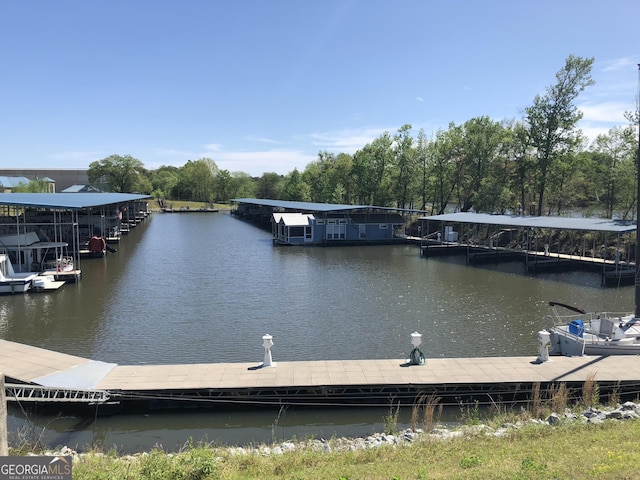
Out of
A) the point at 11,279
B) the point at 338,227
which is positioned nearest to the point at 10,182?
the point at 338,227

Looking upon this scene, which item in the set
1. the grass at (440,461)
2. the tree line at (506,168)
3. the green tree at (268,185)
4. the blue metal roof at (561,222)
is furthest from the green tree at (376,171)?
the grass at (440,461)

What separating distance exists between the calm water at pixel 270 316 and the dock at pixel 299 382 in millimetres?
528

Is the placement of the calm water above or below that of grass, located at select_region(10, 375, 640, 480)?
below

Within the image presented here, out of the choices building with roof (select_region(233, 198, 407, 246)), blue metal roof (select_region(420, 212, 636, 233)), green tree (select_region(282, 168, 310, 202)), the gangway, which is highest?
green tree (select_region(282, 168, 310, 202))

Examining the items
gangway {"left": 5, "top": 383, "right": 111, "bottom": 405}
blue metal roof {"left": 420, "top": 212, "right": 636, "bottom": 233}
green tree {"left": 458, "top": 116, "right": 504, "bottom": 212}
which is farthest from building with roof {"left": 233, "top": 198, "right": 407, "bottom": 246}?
gangway {"left": 5, "top": 383, "right": 111, "bottom": 405}

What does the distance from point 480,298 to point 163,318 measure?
1618 cm

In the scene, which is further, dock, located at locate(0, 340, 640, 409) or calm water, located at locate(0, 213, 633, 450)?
dock, located at locate(0, 340, 640, 409)

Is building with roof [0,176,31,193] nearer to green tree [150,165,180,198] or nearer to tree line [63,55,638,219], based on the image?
green tree [150,165,180,198]

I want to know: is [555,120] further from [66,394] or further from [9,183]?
[9,183]

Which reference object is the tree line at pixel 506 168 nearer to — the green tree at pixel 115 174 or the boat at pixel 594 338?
the boat at pixel 594 338

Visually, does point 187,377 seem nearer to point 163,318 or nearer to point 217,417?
point 217,417

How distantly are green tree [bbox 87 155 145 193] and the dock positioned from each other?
104831 millimetres

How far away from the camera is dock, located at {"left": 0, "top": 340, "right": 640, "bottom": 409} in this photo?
12492mm

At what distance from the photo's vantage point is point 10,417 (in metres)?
12.2
